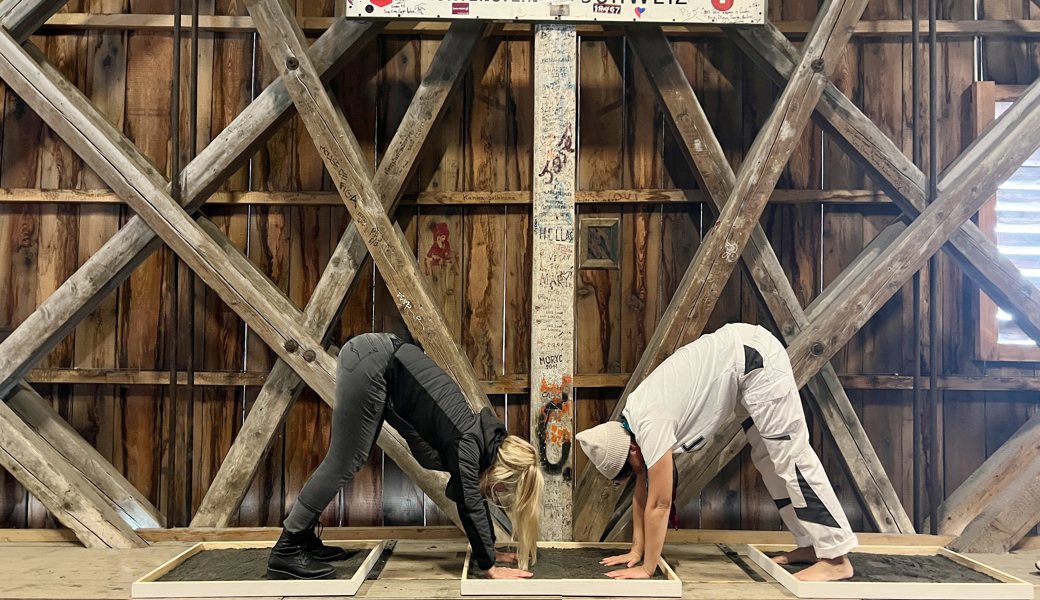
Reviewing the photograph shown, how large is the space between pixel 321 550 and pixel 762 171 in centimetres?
252

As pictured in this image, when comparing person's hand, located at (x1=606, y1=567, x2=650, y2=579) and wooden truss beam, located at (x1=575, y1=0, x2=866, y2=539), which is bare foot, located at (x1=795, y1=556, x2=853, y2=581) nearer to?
person's hand, located at (x1=606, y1=567, x2=650, y2=579)

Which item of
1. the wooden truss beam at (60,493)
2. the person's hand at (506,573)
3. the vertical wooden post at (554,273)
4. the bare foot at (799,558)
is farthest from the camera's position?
the wooden truss beam at (60,493)

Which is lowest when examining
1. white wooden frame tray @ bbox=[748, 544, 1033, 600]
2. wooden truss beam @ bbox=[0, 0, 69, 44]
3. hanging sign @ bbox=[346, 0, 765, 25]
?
white wooden frame tray @ bbox=[748, 544, 1033, 600]

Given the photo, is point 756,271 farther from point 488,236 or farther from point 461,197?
point 461,197

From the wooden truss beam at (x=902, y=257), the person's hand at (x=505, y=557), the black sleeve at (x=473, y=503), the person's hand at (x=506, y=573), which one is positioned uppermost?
the wooden truss beam at (x=902, y=257)

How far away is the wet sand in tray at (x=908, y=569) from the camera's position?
2629 mm

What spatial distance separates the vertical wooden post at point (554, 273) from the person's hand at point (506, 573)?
0.48 meters

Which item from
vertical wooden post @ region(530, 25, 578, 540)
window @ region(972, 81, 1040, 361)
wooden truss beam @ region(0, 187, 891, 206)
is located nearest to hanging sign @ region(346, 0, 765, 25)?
vertical wooden post @ region(530, 25, 578, 540)

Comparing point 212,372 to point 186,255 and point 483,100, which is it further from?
point 483,100

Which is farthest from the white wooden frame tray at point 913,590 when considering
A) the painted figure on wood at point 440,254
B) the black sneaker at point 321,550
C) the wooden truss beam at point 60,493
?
the wooden truss beam at point 60,493

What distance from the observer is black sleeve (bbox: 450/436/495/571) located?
2.42 m

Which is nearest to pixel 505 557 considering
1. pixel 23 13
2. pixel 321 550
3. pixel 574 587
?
pixel 574 587

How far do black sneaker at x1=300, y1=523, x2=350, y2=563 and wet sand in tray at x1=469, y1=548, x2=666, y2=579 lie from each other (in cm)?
57

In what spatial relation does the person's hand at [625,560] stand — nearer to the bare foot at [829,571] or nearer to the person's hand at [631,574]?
the person's hand at [631,574]
